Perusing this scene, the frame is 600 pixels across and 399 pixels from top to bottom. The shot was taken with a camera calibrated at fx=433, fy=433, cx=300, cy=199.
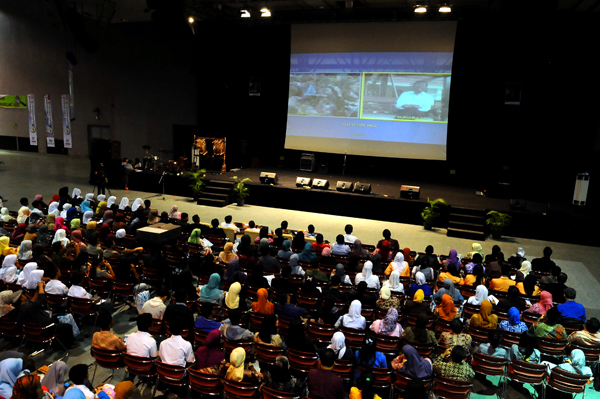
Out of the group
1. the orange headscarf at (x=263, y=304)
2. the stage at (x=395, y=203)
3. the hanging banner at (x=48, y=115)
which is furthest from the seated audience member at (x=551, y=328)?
the hanging banner at (x=48, y=115)

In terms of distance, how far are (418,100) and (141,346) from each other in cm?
1507

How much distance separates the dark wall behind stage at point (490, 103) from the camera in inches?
631

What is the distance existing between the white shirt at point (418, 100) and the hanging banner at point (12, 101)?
2471cm

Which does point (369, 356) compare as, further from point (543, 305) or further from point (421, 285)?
point (543, 305)

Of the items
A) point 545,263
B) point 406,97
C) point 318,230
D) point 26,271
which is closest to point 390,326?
point 545,263

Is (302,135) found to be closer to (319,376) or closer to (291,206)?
(291,206)

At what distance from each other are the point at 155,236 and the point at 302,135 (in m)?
12.7

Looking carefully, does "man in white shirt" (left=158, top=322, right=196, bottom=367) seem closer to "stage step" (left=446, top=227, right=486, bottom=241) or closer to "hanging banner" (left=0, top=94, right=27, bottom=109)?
"stage step" (left=446, top=227, right=486, bottom=241)

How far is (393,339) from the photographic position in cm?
578

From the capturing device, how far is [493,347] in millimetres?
5672

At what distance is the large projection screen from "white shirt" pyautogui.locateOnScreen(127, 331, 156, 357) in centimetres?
1435

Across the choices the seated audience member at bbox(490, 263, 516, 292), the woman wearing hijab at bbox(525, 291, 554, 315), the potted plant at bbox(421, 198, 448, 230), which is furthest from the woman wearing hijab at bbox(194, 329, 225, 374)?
the potted plant at bbox(421, 198, 448, 230)

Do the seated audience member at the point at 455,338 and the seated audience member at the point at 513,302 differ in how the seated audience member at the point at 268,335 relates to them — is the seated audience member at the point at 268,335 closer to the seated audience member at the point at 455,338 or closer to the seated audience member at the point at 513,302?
the seated audience member at the point at 455,338

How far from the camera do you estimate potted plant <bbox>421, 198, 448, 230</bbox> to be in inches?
547
